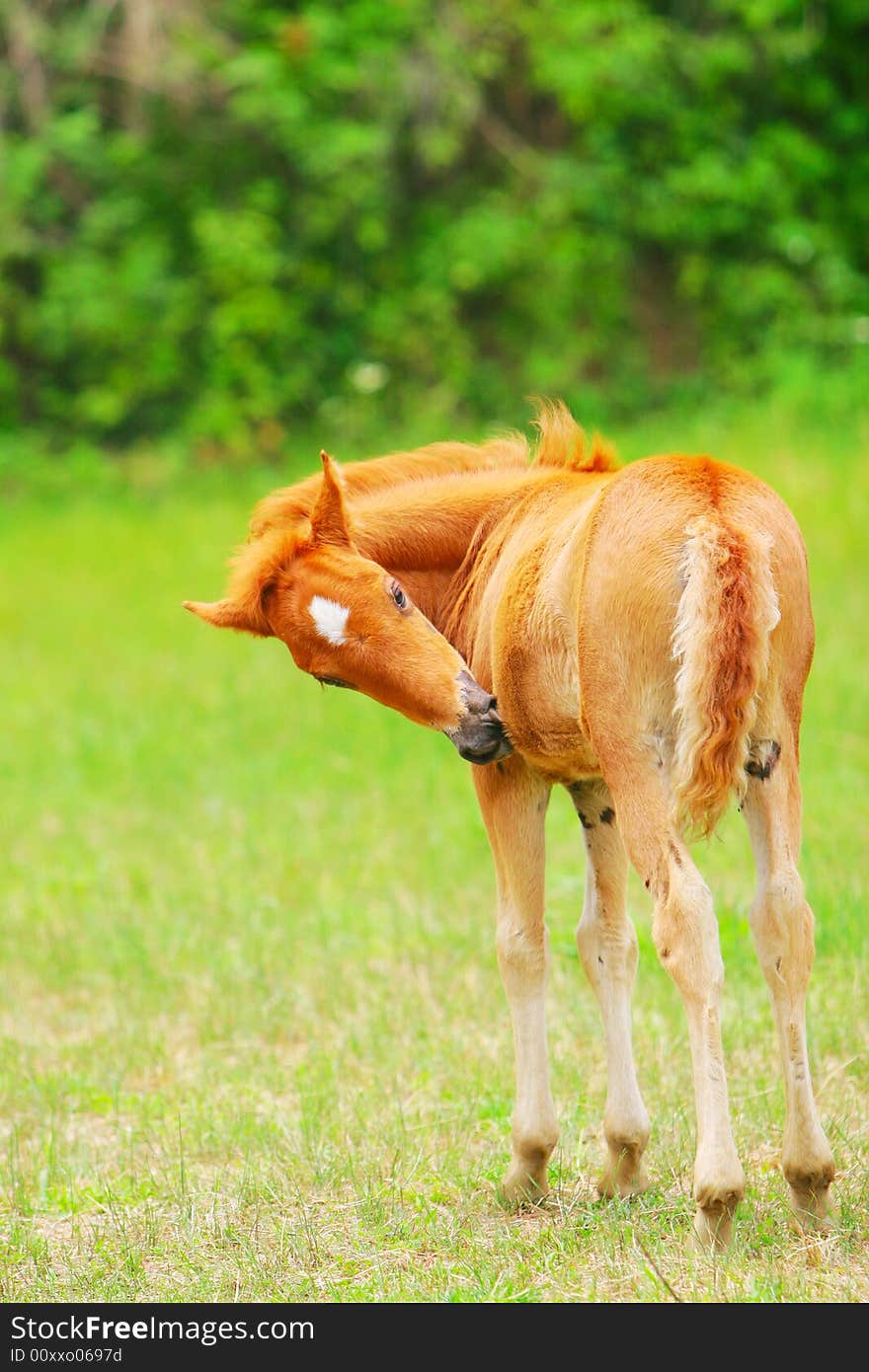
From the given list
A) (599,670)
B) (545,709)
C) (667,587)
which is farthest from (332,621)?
(667,587)

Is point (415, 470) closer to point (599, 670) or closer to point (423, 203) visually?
point (599, 670)

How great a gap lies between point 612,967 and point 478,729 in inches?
34.6

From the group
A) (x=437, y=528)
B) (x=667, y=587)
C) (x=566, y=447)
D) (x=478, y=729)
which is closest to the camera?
(x=667, y=587)

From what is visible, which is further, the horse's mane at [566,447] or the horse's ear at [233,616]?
the horse's mane at [566,447]

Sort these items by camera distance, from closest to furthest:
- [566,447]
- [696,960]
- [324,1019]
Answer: [696,960]
[566,447]
[324,1019]

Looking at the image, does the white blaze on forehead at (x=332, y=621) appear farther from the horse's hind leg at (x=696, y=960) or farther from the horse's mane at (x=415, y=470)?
the horse's hind leg at (x=696, y=960)

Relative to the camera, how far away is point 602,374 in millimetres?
19266

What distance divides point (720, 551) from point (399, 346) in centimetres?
1601

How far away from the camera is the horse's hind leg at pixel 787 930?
146 inches

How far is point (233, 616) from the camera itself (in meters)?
4.25

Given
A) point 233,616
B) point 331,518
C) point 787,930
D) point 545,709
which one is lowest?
point 787,930

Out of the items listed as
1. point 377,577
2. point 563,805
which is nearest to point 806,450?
point 563,805

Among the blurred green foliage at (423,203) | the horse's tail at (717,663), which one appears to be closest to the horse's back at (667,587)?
the horse's tail at (717,663)

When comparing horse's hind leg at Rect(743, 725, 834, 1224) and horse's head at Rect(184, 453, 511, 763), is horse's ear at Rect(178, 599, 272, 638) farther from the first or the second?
horse's hind leg at Rect(743, 725, 834, 1224)
